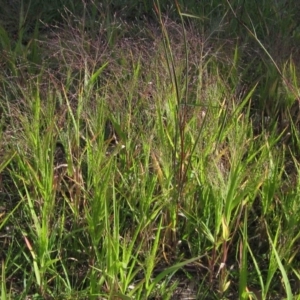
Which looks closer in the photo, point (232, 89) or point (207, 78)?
point (207, 78)

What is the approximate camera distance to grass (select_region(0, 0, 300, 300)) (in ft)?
5.29

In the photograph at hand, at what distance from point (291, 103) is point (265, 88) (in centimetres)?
12

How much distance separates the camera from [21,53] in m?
2.41

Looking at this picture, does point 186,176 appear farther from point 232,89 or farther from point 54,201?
point 232,89

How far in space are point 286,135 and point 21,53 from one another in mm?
962

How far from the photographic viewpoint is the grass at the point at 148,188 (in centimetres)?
161

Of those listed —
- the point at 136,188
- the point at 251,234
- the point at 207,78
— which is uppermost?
the point at 207,78

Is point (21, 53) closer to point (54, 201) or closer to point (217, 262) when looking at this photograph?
point (54, 201)

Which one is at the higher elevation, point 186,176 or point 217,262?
point 186,176

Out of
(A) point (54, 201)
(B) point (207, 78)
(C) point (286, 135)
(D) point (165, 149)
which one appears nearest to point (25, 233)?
(A) point (54, 201)

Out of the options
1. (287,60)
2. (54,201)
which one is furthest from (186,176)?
(287,60)

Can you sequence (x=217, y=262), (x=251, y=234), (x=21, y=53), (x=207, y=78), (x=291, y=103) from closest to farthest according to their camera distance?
(x=217, y=262) → (x=251, y=234) → (x=207, y=78) → (x=291, y=103) → (x=21, y=53)

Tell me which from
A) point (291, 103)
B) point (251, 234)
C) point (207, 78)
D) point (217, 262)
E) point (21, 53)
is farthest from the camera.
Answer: point (21, 53)

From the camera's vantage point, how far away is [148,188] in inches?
68.0
